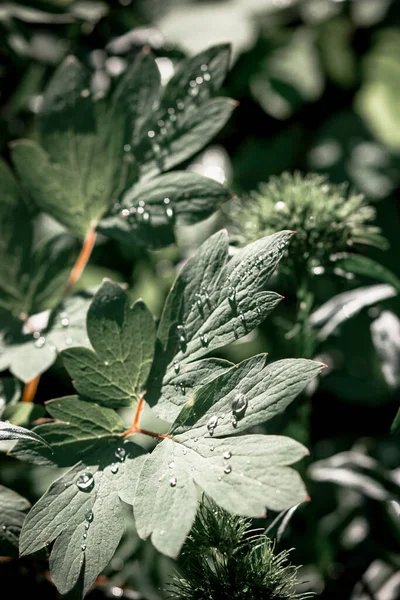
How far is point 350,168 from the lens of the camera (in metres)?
1.84

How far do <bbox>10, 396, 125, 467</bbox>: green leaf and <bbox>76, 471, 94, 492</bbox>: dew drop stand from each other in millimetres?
31

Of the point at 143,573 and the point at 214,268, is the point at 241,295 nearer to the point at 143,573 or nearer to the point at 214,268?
the point at 214,268

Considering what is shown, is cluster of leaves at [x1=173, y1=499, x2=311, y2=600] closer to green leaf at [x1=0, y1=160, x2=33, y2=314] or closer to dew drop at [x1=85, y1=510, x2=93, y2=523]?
dew drop at [x1=85, y1=510, x2=93, y2=523]

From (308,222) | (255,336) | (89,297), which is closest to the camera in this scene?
(308,222)

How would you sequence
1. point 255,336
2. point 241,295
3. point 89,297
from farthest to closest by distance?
point 255,336 < point 89,297 < point 241,295

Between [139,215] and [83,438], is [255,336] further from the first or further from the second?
[83,438]

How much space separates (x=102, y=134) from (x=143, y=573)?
824 millimetres

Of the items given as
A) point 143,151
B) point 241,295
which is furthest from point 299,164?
point 241,295

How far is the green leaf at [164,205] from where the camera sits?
3.03 feet

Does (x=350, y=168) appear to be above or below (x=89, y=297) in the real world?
below

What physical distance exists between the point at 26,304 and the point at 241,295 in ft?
1.57

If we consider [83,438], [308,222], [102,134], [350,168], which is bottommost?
[350,168]

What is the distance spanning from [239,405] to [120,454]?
189mm

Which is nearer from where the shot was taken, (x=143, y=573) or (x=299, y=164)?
(x=143, y=573)
